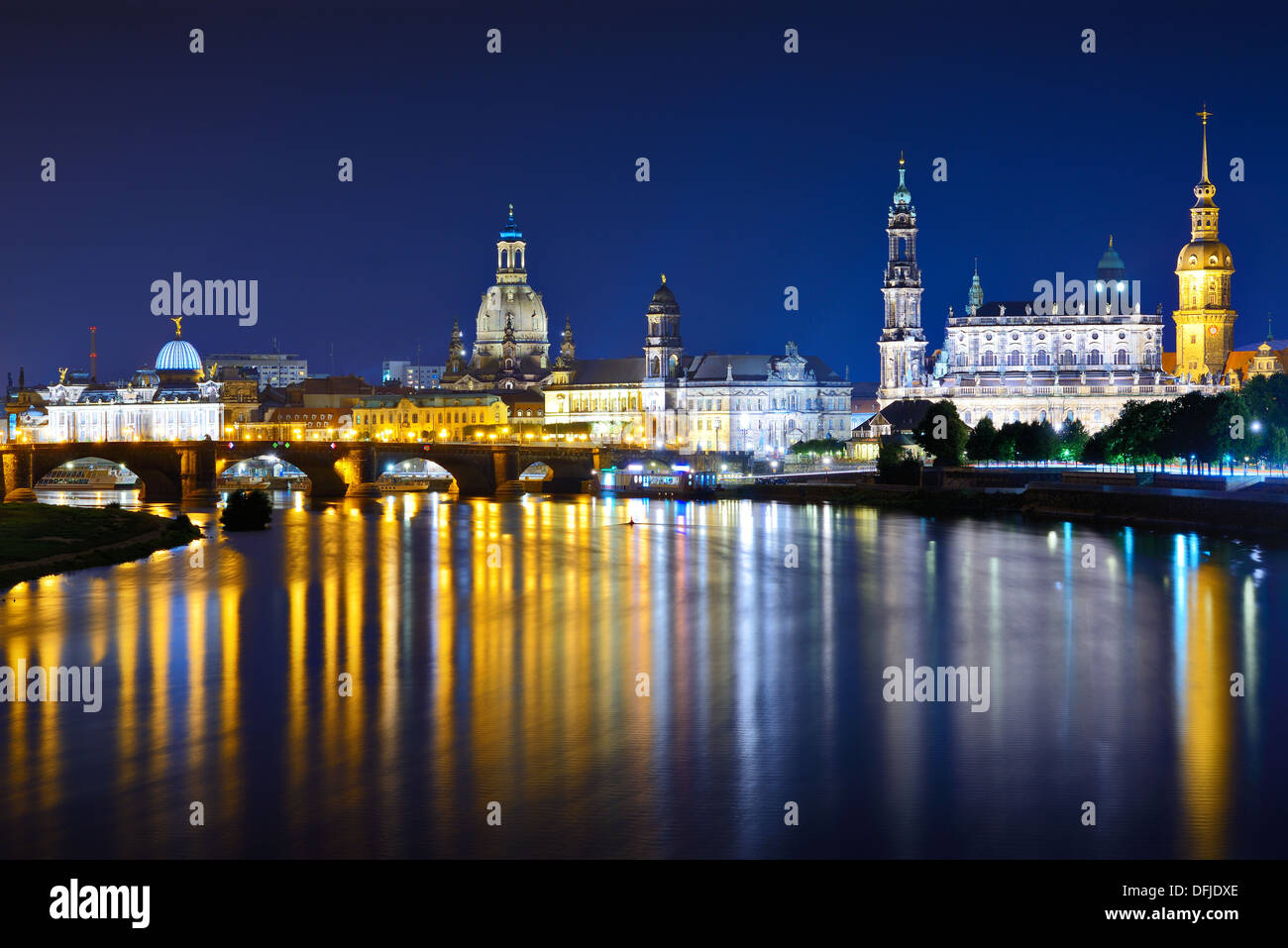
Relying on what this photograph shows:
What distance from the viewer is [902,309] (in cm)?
14725

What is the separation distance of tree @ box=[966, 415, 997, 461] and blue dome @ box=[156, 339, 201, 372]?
382 feet

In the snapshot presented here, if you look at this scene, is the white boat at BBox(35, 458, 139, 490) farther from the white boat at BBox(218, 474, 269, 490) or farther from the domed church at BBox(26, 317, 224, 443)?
the domed church at BBox(26, 317, 224, 443)

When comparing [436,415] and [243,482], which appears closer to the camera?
[243,482]

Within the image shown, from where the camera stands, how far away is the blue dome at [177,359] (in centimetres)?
19438

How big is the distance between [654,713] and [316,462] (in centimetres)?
8952

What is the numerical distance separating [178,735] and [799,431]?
468ft

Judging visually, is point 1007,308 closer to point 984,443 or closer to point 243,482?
point 984,443

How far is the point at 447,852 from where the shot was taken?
73.3 feet

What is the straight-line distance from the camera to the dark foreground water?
23.3 metres

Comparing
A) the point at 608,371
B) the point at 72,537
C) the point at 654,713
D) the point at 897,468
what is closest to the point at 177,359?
the point at 608,371

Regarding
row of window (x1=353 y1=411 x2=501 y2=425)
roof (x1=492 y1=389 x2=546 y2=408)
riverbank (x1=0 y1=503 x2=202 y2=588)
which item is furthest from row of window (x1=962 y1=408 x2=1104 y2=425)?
riverbank (x1=0 y1=503 x2=202 y2=588)

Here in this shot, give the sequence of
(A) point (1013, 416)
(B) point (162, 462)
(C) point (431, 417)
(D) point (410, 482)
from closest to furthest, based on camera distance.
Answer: (B) point (162, 462) → (A) point (1013, 416) → (D) point (410, 482) → (C) point (431, 417)

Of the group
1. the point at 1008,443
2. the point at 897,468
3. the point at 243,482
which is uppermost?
the point at 1008,443
